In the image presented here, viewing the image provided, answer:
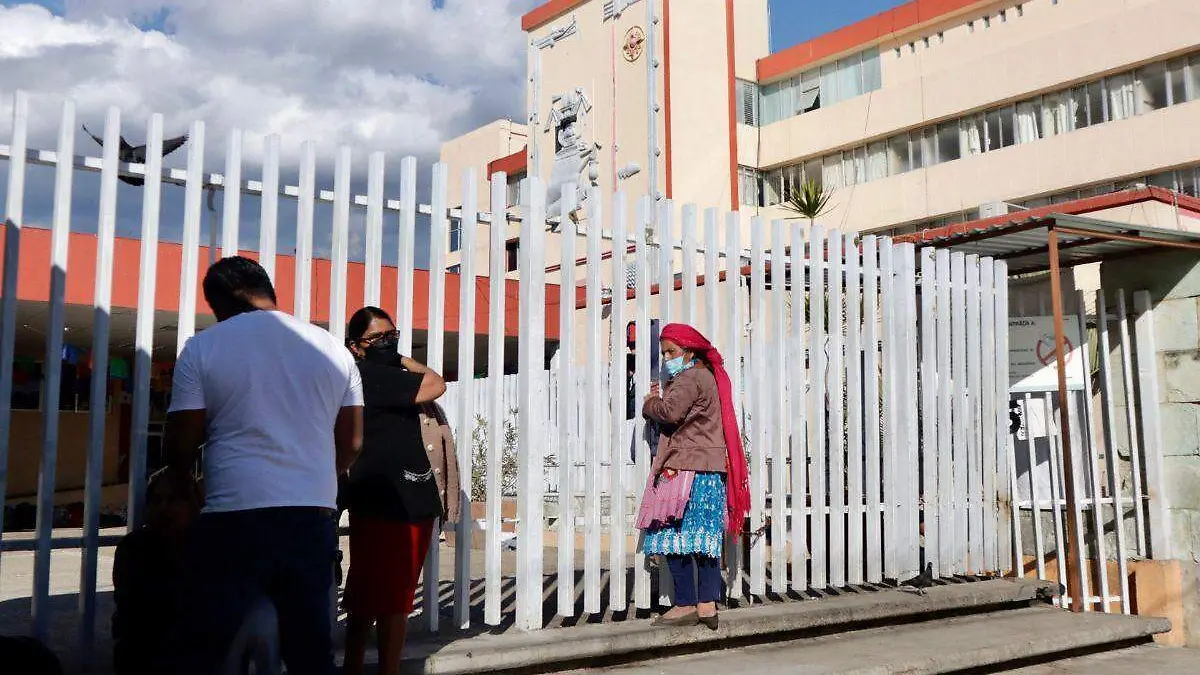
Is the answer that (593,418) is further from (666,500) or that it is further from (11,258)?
(11,258)

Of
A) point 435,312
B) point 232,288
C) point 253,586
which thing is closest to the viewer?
point 253,586

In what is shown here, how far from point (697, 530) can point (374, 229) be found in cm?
212

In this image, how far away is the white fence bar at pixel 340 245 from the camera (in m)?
4.54

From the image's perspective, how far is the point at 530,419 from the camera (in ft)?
16.5

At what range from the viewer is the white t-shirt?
9.91 ft

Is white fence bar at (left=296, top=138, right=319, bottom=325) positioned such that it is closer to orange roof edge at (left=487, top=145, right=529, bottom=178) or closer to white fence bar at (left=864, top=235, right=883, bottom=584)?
white fence bar at (left=864, top=235, right=883, bottom=584)

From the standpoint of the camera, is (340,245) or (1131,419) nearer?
(340,245)

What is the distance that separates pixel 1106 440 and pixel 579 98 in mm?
23054

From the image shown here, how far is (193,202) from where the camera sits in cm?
425

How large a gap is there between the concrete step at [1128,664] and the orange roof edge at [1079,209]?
2.77 metres

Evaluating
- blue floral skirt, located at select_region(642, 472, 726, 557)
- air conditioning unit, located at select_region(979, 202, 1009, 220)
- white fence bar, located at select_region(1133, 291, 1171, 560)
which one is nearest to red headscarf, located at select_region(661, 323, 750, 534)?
blue floral skirt, located at select_region(642, 472, 726, 557)

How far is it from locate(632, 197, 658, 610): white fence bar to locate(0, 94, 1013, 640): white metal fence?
12mm

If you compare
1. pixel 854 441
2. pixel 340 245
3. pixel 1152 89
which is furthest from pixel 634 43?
pixel 340 245

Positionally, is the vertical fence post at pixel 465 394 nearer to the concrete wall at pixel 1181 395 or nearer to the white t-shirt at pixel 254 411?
the white t-shirt at pixel 254 411
